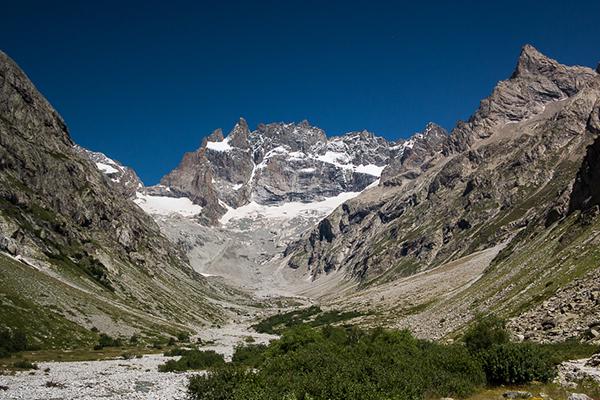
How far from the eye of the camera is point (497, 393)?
27.8 m

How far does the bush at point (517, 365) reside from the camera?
29438mm

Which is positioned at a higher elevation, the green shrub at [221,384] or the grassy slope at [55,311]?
the grassy slope at [55,311]

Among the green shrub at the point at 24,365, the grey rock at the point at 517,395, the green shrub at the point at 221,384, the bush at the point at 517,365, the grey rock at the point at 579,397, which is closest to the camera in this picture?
the grey rock at the point at 579,397

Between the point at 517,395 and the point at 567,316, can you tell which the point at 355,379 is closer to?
Result: the point at 517,395

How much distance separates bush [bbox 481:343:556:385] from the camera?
29.4 m

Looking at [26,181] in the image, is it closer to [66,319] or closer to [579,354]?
[66,319]

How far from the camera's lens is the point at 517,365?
30.1 meters

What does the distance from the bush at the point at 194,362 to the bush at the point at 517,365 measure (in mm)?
42201

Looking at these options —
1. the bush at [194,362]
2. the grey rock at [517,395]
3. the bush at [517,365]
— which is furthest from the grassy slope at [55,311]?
the grey rock at [517,395]

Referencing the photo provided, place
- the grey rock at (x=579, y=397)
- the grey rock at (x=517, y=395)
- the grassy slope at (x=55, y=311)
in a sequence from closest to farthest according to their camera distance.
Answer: the grey rock at (x=579, y=397) < the grey rock at (x=517, y=395) < the grassy slope at (x=55, y=311)

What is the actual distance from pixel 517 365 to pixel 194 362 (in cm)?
5181

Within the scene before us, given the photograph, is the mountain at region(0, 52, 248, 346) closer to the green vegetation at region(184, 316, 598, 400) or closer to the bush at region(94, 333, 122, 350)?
the bush at region(94, 333, 122, 350)

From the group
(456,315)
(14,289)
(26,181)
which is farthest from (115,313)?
(26,181)

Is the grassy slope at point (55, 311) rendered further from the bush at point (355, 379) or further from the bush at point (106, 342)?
the bush at point (355, 379)
